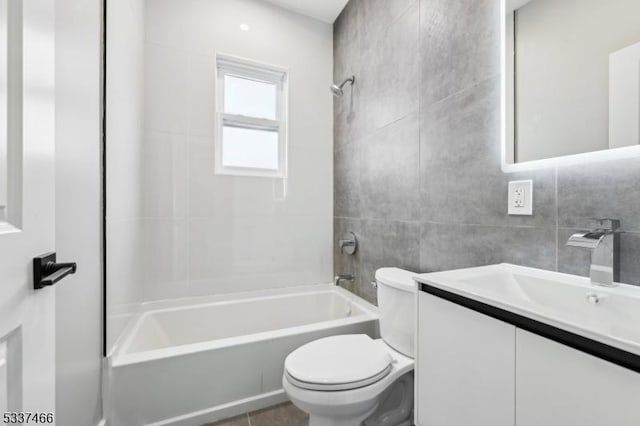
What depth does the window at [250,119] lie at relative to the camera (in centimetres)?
217

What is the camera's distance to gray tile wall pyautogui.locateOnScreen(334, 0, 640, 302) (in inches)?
35.2

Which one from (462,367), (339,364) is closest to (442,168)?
(462,367)

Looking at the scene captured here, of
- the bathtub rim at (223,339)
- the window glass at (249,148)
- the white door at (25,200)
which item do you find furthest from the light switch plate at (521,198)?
the window glass at (249,148)

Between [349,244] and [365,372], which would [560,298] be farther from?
[349,244]

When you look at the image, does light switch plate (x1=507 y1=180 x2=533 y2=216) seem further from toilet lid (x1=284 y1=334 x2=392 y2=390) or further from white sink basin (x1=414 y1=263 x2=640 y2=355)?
toilet lid (x1=284 y1=334 x2=392 y2=390)

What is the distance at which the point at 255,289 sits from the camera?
2.22m

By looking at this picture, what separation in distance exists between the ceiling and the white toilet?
2184 mm

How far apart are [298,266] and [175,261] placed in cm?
95

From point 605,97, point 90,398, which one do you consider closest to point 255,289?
point 90,398

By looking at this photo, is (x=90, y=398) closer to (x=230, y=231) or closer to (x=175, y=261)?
(x=175, y=261)

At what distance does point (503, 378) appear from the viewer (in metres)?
0.66

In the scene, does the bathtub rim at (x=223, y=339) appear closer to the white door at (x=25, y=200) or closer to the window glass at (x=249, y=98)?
the white door at (x=25, y=200)

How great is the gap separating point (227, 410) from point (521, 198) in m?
1.72

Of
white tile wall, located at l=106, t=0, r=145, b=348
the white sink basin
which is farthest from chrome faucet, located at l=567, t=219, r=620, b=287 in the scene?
white tile wall, located at l=106, t=0, r=145, b=348
